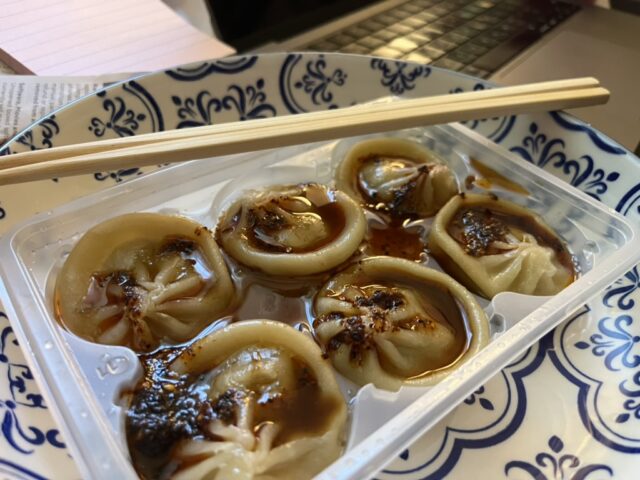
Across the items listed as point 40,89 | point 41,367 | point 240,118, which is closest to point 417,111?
point 240,118

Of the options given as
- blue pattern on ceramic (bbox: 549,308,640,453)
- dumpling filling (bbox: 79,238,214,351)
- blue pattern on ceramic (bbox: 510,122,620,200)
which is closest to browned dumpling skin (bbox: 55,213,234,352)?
dumpling filling (bbox: 79,238,214,351)

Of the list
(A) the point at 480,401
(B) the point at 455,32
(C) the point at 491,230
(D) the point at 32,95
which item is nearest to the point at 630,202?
(C) the point at 491,230

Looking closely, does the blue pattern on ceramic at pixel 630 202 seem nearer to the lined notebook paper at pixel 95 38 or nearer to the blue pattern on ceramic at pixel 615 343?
the blue pattern on ceramic at pixel 615 343

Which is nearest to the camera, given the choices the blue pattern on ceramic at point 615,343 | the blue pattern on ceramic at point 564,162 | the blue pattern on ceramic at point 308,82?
the blue pattern on ceramic at point 615,343

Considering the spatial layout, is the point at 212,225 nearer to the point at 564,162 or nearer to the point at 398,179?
the point at 398,179

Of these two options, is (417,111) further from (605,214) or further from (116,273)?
(116,273)

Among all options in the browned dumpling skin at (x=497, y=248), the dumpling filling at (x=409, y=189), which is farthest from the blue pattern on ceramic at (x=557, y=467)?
the dumpling filling at (x=409, y=189)

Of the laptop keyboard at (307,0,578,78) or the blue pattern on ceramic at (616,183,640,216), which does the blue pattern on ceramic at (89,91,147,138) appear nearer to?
the laptop keyboard at (307,0,578,78)
